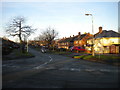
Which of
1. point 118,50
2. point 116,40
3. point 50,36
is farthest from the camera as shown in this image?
point 50,36

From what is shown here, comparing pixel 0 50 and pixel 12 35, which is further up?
pixel 12 35

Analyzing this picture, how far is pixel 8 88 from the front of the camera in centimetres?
565

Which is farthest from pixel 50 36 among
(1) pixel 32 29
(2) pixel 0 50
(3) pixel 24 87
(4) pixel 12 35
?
(3) pixel 24 87

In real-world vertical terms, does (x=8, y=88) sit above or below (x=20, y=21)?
below

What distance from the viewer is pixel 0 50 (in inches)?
1135

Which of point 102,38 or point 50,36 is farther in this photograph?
point 50,36

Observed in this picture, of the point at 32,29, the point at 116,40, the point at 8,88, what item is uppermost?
the point at 32,29

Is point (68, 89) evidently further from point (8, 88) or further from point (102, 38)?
point (102, 38)

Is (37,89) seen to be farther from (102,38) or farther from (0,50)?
(102,38)

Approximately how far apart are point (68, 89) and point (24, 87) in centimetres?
226

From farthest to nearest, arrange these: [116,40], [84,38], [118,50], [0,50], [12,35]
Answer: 1. [84,38]
2. [116,40]
3. [12,35]
4. [118,50]
5. [0,50]

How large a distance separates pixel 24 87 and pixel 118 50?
32031 millimetres

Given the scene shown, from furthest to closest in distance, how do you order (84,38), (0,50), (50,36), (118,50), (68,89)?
(84,38) < (50,36) < (118,50) < (0,50) < (68,89)


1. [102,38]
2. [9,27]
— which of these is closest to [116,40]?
[102,38]
